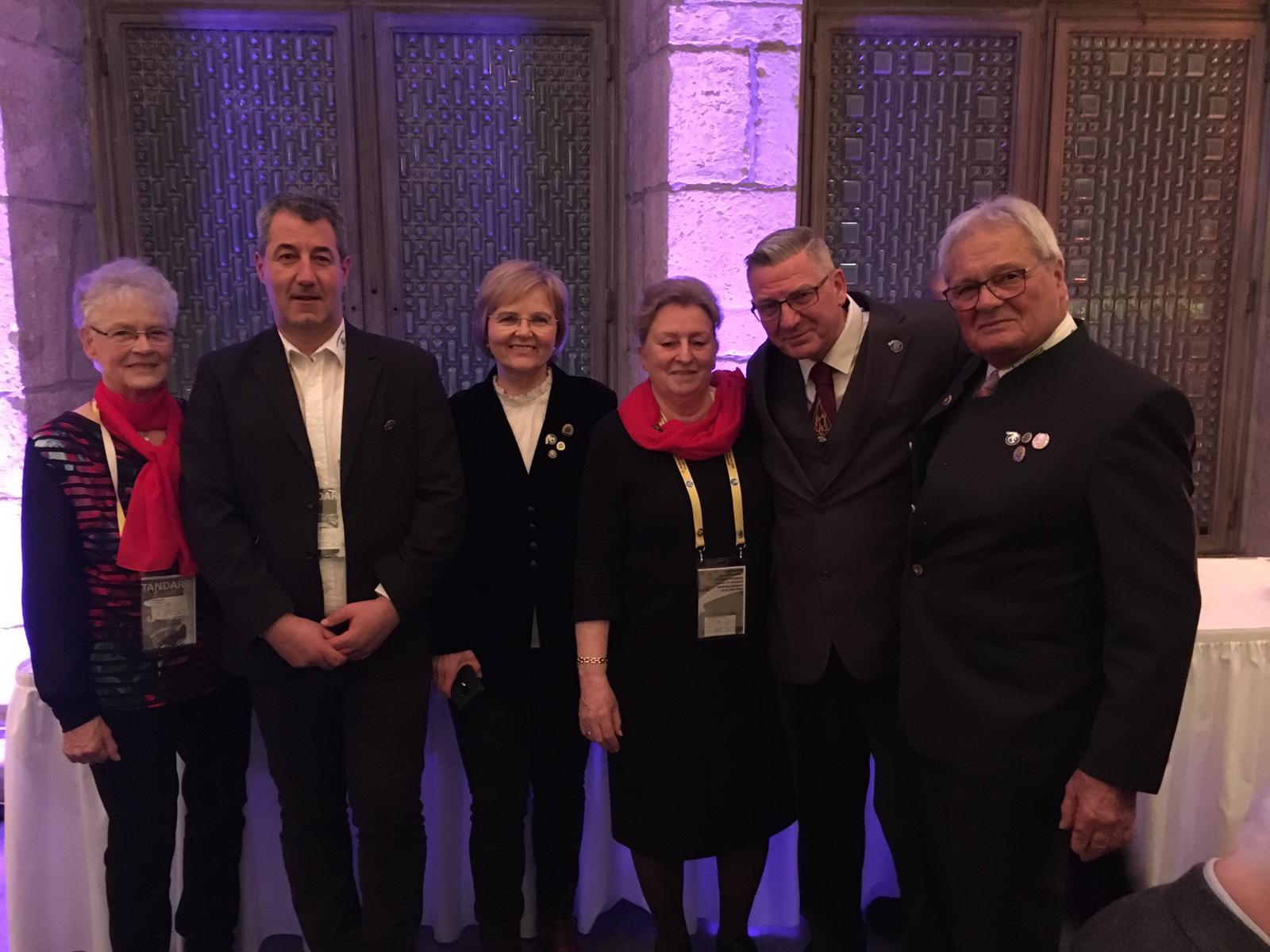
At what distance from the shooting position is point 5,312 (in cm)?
267

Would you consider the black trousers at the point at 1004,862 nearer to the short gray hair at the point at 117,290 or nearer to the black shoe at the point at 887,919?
the black shoe at the point at 887,919

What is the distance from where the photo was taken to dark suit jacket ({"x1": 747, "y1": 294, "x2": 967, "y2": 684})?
5.21 ft

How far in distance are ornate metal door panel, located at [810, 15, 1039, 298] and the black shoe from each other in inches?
81.3

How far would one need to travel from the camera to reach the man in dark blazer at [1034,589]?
47.4 inches

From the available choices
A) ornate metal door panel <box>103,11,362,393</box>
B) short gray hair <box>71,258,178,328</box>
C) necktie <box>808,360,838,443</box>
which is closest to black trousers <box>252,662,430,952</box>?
short gray hair <box>71,258,178,328</box>

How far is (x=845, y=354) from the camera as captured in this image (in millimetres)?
1644

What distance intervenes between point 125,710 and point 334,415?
704 millimetres

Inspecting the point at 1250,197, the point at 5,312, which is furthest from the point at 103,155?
the point at 1250,197

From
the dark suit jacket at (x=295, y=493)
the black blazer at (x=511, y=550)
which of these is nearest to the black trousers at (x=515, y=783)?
the black blazer at (x=511, y=550)

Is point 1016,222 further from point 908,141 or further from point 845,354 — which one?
point 908,141

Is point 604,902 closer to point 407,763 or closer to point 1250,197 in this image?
point 407,763

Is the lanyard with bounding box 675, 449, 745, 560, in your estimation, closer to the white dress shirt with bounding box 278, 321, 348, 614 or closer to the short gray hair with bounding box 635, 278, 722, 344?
the short gray hair with bounding box 635, 278, 722, 344

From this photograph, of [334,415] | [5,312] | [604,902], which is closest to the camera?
[334,415]

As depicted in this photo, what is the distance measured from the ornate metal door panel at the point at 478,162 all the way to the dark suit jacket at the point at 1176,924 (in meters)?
2.81
